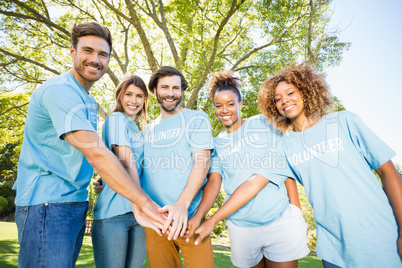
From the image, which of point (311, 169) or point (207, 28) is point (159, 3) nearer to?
point (207, 28)

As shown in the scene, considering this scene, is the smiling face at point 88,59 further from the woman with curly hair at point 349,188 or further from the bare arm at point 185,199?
the woman with curly hair at point 349,188

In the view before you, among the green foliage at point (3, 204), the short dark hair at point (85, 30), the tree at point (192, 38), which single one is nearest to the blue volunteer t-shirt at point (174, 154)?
the short dark hair at point (85, 30)

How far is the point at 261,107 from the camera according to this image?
2611 millimetres

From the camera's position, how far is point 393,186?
1631 mm

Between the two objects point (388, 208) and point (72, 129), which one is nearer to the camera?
point (72, 129)

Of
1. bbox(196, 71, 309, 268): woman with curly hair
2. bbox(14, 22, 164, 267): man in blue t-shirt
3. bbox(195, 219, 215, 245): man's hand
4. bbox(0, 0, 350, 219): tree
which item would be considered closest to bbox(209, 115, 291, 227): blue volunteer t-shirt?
bbox(196, 71, 309, 268): woman with curly hair

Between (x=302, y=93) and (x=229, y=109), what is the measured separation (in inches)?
31.5

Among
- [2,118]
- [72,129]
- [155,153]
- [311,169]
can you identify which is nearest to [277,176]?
[311,169]

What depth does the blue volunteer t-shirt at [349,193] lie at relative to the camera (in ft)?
5.15

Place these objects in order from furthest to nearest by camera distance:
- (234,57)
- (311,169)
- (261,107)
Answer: (234,57)
(261,107)
(311,169)

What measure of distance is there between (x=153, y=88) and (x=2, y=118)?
13882mm

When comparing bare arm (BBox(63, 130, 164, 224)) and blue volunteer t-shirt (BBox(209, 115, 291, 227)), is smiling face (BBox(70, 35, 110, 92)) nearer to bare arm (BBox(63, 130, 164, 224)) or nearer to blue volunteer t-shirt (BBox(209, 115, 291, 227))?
bare arm (BBox(63, 130, 164, 224))

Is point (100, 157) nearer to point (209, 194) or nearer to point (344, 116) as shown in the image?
point (209, 194)

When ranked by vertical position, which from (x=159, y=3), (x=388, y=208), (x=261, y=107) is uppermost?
(x=159, y=3)
